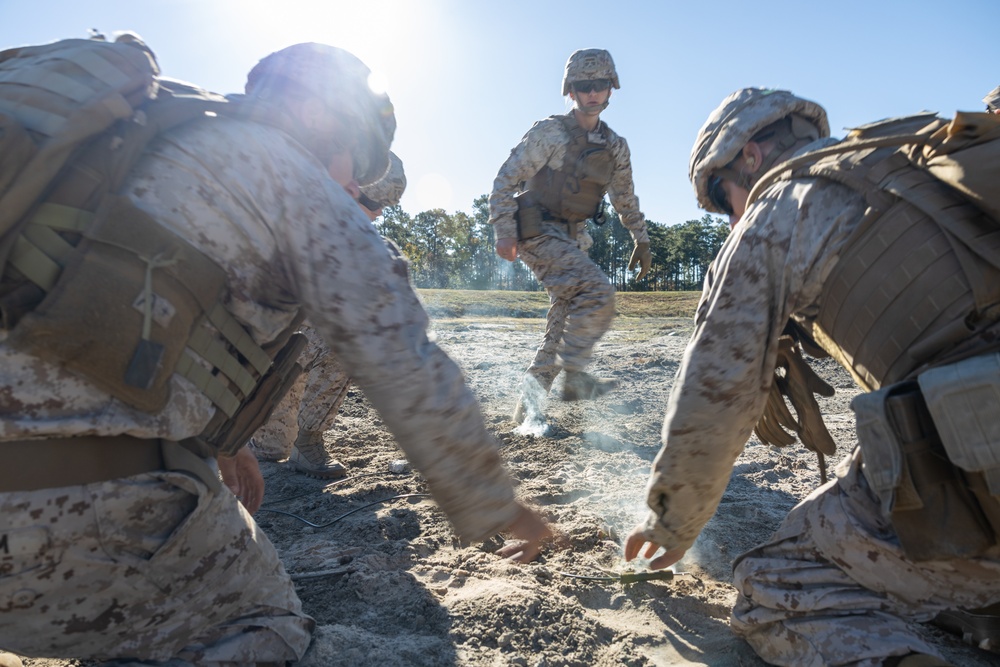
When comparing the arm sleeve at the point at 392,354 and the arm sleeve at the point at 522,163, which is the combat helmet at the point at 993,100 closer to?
the arm sleeve at the point at 522,163

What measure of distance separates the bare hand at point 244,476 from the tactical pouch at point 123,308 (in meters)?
1.02

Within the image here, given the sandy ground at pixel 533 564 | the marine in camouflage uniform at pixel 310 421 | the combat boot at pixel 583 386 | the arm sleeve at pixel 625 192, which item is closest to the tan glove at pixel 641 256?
the arm sleeve at pixel 625 192

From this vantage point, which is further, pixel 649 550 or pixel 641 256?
pixel 641 256

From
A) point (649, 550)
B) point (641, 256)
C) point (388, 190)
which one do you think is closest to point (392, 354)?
point (649, 550)

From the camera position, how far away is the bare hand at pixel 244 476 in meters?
2.51

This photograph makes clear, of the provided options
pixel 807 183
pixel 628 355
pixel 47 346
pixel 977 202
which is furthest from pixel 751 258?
pixel 628 355

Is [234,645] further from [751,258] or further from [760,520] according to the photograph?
[760,520]

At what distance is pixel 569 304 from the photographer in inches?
212

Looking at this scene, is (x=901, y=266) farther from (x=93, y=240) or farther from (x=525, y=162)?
(x=525, y=162)

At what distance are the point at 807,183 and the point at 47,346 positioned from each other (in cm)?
194

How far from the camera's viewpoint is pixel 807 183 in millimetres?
1862

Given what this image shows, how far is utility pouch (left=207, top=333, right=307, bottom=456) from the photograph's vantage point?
6.31ft

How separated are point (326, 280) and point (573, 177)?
418cm

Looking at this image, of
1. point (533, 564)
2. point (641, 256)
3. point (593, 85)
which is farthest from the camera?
point (641, 256)
